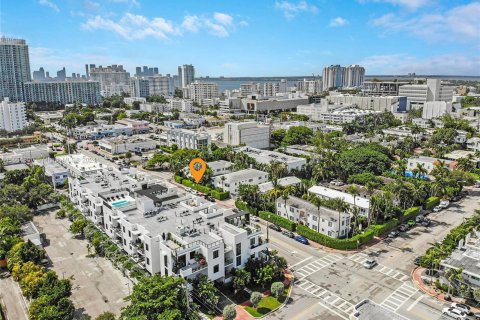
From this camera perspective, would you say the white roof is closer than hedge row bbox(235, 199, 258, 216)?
Yes

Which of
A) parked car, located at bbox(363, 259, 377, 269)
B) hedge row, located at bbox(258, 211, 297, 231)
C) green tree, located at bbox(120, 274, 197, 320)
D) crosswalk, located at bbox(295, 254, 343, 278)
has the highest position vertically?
green tree, located at bbox(120, 274, 197, 320)

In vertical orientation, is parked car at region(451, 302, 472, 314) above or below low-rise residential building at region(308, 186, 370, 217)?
below

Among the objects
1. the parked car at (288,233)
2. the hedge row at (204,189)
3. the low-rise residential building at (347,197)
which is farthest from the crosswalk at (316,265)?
the hedge row at (204,189)

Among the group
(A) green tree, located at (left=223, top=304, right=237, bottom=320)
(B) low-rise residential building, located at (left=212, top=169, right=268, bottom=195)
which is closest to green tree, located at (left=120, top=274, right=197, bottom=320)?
(A) green tree, located at (left=223, top=304, right=237, bottom=320)

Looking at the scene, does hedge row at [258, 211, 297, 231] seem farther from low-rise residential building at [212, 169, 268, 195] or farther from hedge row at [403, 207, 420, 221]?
hedge row at [403, 207, 420, 221]

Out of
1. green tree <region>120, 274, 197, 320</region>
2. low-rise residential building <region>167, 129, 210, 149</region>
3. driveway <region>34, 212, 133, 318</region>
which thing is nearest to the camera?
green tree <region>120, 274, 197, 320</region>

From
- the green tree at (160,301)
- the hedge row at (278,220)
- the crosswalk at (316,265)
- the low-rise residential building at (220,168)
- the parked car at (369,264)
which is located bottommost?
the crosswalk at (316,265)

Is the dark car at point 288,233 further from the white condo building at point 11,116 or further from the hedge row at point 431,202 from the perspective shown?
the white condo building at point 11,116

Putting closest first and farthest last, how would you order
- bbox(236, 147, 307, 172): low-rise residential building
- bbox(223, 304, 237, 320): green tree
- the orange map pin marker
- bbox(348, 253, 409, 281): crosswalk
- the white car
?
bbox(223, 304, 237, 320): green tree < the white car < bbox(348, 253, 409, 281): crosswalk < the orange map pin marker < bbox(236, 147, 307, 172): low-rise residential building
